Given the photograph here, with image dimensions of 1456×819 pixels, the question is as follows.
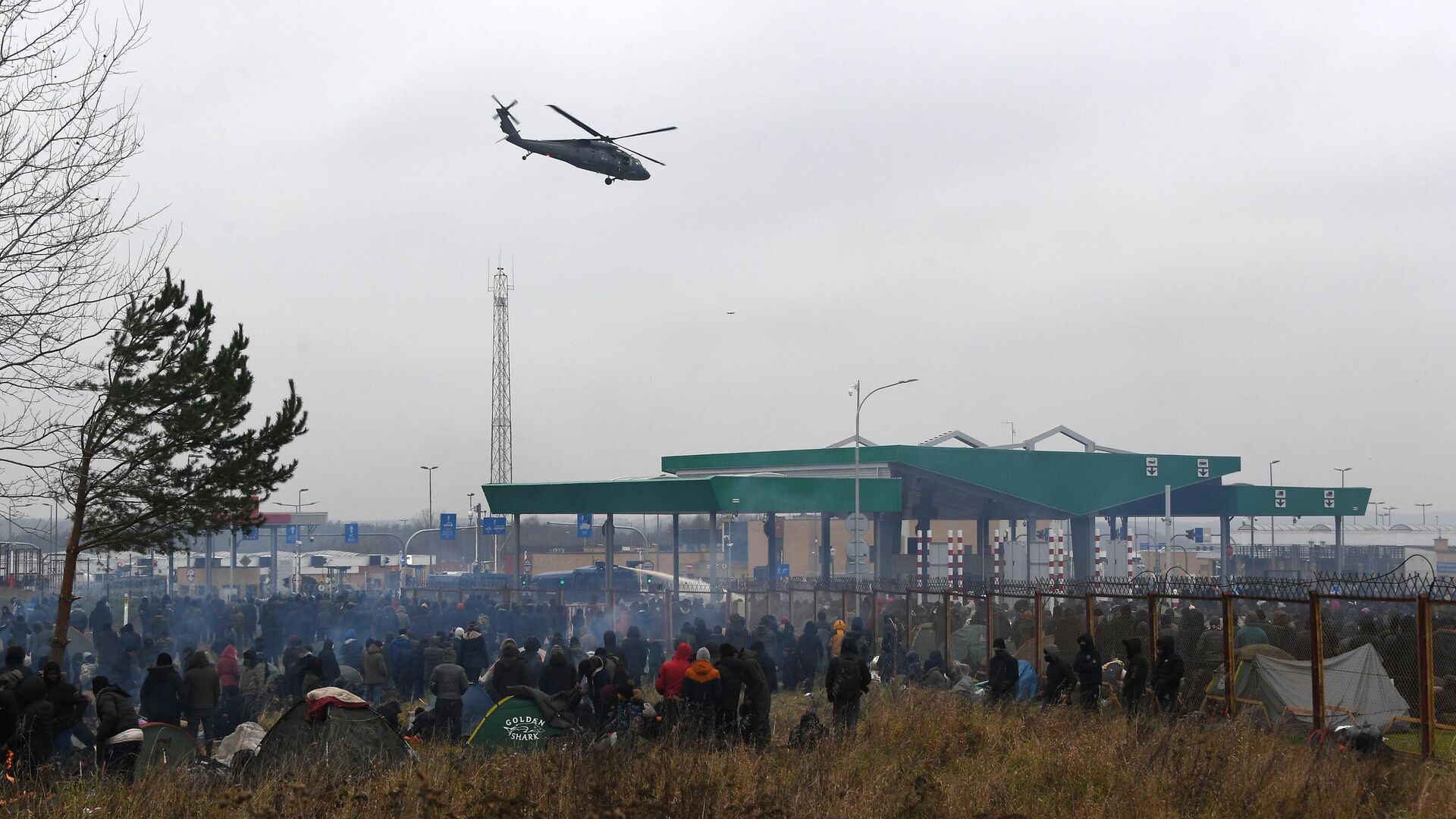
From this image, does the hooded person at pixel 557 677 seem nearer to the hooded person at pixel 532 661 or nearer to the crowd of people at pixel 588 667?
the crowd of people at pixel 588 667

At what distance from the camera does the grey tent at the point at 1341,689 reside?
44.5 ft

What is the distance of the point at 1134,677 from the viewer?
1410 cm

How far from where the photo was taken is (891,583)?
133ft

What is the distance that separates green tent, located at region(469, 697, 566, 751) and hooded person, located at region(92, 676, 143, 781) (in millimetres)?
2702

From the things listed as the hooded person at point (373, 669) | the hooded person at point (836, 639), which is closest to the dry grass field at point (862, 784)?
the hooded person at point (373, 669)

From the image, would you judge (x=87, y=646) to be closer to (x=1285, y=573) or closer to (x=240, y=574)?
(x=1285, y=573)

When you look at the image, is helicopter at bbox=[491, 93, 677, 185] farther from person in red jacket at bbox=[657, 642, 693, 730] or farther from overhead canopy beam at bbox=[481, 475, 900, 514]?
person in red jacket at bbox=[657, 642, 693, 730]

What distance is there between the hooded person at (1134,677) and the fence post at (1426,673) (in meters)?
2.81

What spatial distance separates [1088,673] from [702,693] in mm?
4474

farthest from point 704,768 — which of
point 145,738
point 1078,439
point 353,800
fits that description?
point 1078,439

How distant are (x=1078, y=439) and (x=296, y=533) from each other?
42.8 meters

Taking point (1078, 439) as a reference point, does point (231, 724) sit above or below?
below

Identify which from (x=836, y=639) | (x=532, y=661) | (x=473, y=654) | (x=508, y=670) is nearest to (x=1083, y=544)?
(x=836, y=639)

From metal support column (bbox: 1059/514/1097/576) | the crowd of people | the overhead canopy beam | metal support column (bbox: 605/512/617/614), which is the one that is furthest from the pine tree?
metal support column (bbox: 1059/514/1097/576)
